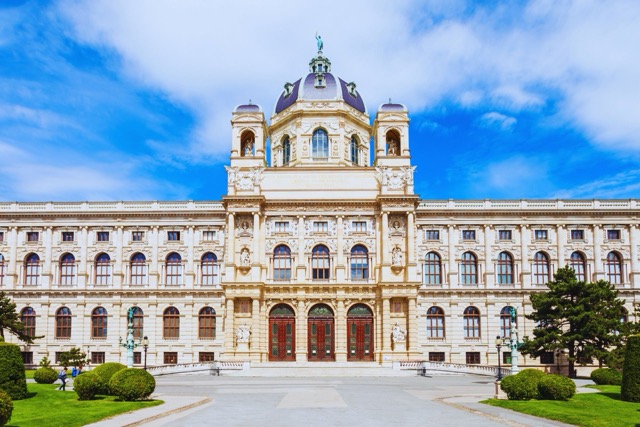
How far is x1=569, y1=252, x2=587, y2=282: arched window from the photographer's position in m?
70.5

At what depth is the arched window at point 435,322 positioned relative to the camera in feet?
228

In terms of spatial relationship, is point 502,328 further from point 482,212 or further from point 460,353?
point 482,212

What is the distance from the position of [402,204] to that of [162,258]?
2592cm

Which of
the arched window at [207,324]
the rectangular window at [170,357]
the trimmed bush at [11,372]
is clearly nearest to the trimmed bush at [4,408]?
the trimmed bush at [11,372]

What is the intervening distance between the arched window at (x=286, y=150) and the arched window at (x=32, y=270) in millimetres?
29367

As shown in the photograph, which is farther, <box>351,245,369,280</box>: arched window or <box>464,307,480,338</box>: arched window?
<box>464,307,480,338</box>: arched window

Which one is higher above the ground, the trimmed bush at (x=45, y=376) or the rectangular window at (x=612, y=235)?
the rectangular window at (x=612, y=235)

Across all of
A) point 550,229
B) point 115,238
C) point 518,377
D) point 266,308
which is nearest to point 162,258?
point 115,238

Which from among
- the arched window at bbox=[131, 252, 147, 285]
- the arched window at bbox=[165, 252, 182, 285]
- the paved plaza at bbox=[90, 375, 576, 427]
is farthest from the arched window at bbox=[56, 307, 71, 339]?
the paved plaza at bbox=[90, 375, 576, 427]

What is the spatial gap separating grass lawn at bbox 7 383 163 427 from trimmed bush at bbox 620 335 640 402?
2390 cm

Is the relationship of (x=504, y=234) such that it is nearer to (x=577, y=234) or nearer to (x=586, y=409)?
(x=577, y=234)

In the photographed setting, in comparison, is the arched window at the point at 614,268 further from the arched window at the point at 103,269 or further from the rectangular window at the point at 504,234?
the arched window at the point at 103,269

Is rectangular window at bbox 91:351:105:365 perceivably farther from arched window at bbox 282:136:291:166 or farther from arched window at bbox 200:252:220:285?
arched window at bbox 282:136:291:166

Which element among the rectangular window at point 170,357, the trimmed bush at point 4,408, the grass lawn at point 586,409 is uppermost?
the trimmed bush at point 4,408
